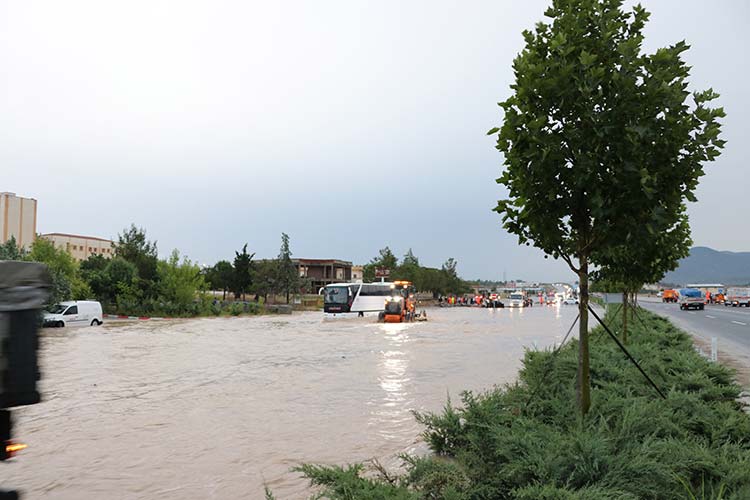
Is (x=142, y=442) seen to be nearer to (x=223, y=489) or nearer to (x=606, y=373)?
(x=223, y=489)

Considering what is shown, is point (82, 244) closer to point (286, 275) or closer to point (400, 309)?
point (286, 275)

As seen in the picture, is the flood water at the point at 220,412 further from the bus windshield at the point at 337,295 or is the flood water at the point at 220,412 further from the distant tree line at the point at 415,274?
the distant tree line at the point at 415,274

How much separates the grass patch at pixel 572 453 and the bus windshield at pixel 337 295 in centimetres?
4893

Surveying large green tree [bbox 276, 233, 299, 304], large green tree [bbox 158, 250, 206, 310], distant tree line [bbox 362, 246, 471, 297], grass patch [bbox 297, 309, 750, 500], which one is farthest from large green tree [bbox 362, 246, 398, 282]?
grass patch [bbox 297, 309, 750, 500]

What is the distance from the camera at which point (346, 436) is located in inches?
356

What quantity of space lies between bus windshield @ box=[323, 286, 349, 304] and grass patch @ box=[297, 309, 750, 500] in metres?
48.9

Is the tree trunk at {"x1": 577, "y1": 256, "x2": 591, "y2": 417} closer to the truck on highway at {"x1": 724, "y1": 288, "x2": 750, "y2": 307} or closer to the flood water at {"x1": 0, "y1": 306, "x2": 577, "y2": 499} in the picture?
the flood water at {"x1": 0, "y1": 306, "x2": 577, "y2": 499}

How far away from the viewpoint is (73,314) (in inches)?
1298

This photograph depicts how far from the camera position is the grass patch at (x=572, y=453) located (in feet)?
14.8

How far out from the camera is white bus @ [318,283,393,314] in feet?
184

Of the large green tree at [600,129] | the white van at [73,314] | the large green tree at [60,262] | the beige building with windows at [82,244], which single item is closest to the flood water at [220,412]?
the large green tree at [600,129]

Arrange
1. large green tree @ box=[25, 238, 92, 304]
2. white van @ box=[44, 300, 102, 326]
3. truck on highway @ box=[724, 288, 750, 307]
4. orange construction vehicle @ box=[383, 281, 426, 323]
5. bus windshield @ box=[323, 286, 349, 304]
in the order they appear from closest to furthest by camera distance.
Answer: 1. white van @ box=[44, 300, 102, 326]
2. large green tree @ box=[25, 238, 92, 304]
3. orange construction vehicle @ box=[383, 281, 426, 323]
4. bus windshield @ box=[323, 286, 349, 304]
5. truck on highway @ box=[724, 288, 750, 307]

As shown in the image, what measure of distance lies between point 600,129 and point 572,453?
3.24 m

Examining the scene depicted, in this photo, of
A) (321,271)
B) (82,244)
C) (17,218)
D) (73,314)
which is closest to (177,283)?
(73,314)
